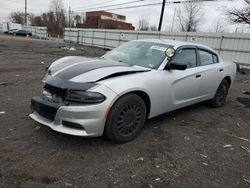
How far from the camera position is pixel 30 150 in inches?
120

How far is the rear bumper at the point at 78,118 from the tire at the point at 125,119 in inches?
5.7

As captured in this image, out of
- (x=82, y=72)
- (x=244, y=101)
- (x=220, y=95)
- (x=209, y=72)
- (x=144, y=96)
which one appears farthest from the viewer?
(x=244, y=101)

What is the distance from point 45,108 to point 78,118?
Answer: 553 mm

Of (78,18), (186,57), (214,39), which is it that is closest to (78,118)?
(186,57)

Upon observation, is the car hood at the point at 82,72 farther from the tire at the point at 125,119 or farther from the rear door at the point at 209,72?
the rear door at the point at 209,72

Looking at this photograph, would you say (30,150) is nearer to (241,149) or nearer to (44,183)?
(44,183)

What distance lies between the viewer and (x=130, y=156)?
3092 mm

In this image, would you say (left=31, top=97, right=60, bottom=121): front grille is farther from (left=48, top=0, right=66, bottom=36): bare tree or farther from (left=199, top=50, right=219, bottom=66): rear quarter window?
(left=48, top=0, right=66, bottom=36): bare tree

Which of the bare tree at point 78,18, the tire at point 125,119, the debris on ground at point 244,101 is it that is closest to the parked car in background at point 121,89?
the tire at point 125,119

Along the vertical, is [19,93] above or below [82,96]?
below

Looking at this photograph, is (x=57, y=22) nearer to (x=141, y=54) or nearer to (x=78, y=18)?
(x=78, y=18)

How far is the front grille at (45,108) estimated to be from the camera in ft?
10.0

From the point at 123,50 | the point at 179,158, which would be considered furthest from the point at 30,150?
the point at 123,50

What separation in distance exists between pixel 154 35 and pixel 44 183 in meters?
19.1
